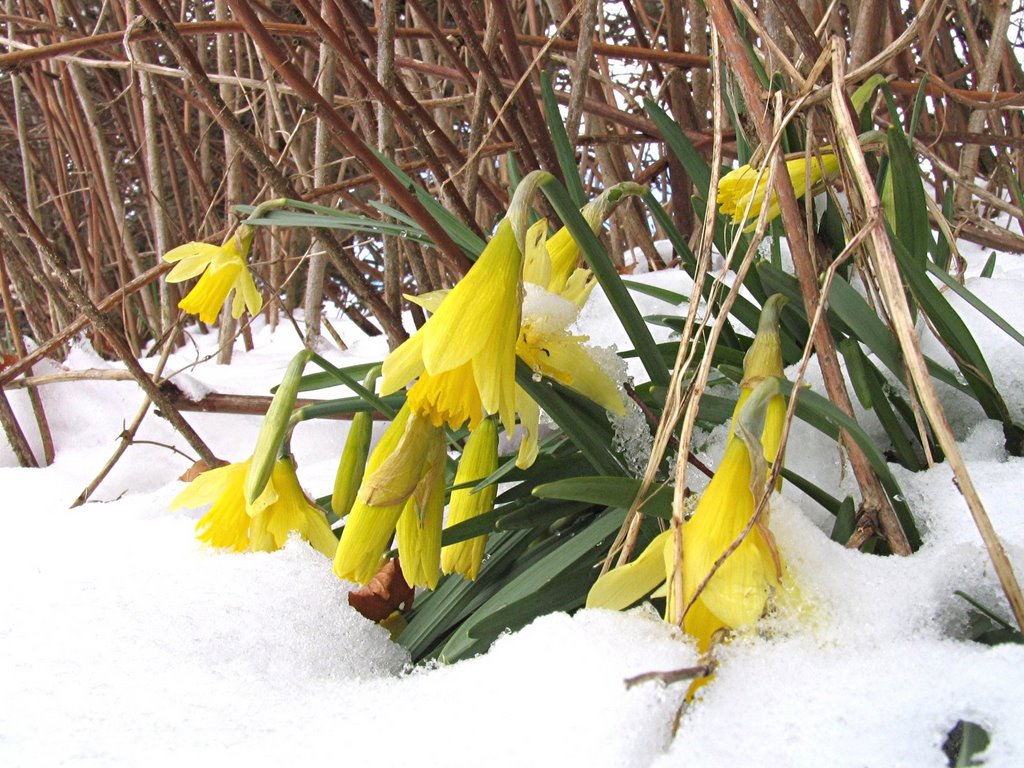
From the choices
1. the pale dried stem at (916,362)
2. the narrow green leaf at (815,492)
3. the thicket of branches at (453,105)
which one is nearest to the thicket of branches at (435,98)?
the thicket of branches at (453,105)

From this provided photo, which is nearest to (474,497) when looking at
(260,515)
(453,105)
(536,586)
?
(536,586)

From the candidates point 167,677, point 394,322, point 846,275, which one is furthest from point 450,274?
point 167,677

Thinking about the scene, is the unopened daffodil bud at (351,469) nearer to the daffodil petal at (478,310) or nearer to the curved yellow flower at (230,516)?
the curved yellow flower at (230,516)

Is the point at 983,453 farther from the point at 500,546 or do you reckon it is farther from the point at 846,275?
the point at 500,546

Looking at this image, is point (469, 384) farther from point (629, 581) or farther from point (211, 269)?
point (211, 269)

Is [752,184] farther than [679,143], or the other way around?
[679,143]

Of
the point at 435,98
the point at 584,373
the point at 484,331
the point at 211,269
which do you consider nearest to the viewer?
the point at 484,331

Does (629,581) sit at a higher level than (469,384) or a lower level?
lower
